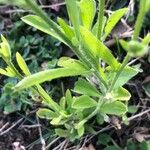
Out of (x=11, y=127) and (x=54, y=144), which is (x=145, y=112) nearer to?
(x=54, y=144)

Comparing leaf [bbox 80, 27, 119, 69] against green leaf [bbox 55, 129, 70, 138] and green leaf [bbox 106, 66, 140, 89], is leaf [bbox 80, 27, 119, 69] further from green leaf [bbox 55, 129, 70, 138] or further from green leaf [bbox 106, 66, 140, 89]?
green leaf [bbox 55, 129, 70, 138]

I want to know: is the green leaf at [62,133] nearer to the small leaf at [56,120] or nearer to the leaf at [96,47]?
the small leaf at [56,120]

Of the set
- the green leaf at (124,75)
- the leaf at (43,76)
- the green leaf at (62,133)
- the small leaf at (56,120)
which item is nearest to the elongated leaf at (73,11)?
the leaf at (43,76)

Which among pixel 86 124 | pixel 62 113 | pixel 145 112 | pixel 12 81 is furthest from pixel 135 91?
pixel 12 81

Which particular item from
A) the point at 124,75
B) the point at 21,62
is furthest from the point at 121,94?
the point at 21,62

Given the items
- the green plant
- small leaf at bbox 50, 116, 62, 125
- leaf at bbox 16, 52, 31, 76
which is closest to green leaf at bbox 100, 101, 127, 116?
the green plant
